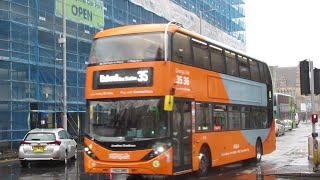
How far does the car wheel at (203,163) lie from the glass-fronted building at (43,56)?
16161 millimetres

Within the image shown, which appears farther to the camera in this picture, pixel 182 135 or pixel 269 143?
pixel 269 143

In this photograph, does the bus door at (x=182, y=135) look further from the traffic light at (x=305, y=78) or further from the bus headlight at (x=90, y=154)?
the traffic light at (x=305, y=78)

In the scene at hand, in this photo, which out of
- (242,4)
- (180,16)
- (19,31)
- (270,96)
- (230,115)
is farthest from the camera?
(242,4)

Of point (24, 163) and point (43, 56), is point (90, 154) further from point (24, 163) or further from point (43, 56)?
point (43, 56)

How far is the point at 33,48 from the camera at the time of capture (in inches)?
1199

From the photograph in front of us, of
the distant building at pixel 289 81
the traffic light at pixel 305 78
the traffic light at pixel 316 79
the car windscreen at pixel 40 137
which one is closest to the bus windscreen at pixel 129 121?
the traffic light at pixel 305 78

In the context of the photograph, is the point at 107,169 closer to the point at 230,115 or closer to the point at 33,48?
the point at 230,115

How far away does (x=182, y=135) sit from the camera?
13555mm

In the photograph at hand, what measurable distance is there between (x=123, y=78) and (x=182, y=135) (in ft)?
7.47

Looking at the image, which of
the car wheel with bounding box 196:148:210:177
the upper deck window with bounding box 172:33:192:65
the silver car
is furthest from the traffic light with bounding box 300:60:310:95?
the silver car

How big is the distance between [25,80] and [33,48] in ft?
6.88

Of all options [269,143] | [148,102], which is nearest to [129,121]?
[148,102]

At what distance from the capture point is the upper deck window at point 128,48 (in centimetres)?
1310

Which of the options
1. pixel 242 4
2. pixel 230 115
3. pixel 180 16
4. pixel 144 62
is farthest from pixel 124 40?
pixel 242 4
